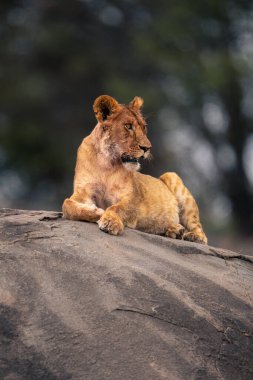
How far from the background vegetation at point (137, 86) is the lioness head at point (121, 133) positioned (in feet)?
43.8

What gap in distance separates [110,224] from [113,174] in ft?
2.03

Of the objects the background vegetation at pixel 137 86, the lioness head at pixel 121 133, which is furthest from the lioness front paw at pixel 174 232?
the background vegetation at pixel 137 86

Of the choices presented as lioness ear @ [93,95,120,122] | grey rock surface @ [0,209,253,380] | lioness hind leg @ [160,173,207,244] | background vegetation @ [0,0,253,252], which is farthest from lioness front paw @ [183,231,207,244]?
background vegetation @ [0,0,253,252]

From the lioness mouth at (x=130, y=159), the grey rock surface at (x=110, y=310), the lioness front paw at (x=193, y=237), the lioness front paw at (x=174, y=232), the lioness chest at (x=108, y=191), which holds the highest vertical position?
the lioness mouth at (x=130, y=159)

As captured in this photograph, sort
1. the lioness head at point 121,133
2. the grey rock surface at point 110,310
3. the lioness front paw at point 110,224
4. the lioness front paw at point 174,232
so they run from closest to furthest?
the grey rock surface at point 110,310, the lioness front paw at point 110,224, the lioness head at point 121,133, the lioness front paw at point 174,232

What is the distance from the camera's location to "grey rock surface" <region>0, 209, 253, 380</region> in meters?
5.08

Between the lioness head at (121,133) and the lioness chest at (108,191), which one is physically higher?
the lioness head at (121,133)

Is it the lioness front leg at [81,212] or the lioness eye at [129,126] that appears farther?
the lioness eye at [129,126]

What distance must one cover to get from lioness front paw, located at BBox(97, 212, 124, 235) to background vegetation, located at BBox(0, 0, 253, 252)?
13.8 meters

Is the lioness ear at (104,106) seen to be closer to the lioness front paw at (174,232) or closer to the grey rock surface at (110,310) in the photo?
the grey rock surface at (110,310)

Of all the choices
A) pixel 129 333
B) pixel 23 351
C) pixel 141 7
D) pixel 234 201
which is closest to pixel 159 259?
pixel 129 333

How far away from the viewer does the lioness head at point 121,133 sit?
663cm

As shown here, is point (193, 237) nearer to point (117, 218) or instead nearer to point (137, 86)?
point (117, 218)

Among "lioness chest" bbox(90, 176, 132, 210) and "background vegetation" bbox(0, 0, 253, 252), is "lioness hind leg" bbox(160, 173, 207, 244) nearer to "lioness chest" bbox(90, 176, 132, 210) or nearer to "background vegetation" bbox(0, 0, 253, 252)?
"lioness chest" bbox(90, 176, 132, 210)
